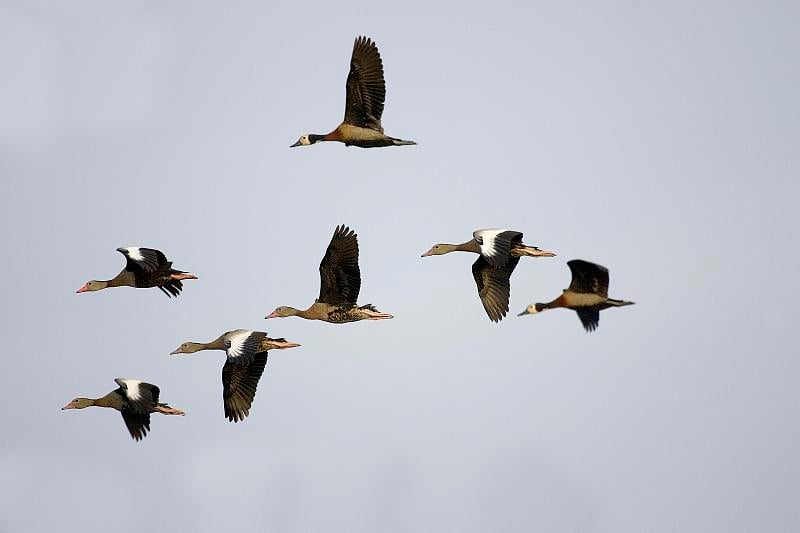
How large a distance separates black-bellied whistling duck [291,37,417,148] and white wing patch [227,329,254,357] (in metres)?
4.42

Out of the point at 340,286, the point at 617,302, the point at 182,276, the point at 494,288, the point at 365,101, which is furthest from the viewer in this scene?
the point at 182,276

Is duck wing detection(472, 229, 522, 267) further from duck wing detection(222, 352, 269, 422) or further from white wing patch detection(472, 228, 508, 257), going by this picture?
duck wing detection(222, 352, 269, 422)

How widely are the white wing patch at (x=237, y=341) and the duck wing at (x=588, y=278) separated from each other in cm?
619

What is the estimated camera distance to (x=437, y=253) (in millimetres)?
31969

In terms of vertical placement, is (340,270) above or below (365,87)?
below

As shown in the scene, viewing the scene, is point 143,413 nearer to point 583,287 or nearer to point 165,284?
point 165,284

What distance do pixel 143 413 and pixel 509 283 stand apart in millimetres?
7640

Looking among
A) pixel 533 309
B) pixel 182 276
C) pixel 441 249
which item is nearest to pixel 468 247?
pixel 441 249

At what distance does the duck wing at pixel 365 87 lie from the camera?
29.7 metres

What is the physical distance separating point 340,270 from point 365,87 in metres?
3.66

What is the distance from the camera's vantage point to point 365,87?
→ 29.9m

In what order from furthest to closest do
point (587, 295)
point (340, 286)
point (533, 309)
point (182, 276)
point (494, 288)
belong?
1. point (182, 276)
2. point (494, 288)
3. point (340, 286)
4. point (533, 309)
5. point (587, 295)

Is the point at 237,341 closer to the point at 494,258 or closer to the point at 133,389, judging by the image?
the point at 133,389

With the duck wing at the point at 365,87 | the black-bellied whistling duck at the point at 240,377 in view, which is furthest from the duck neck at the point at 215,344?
Answer: the duck wing at the point at 365,87
